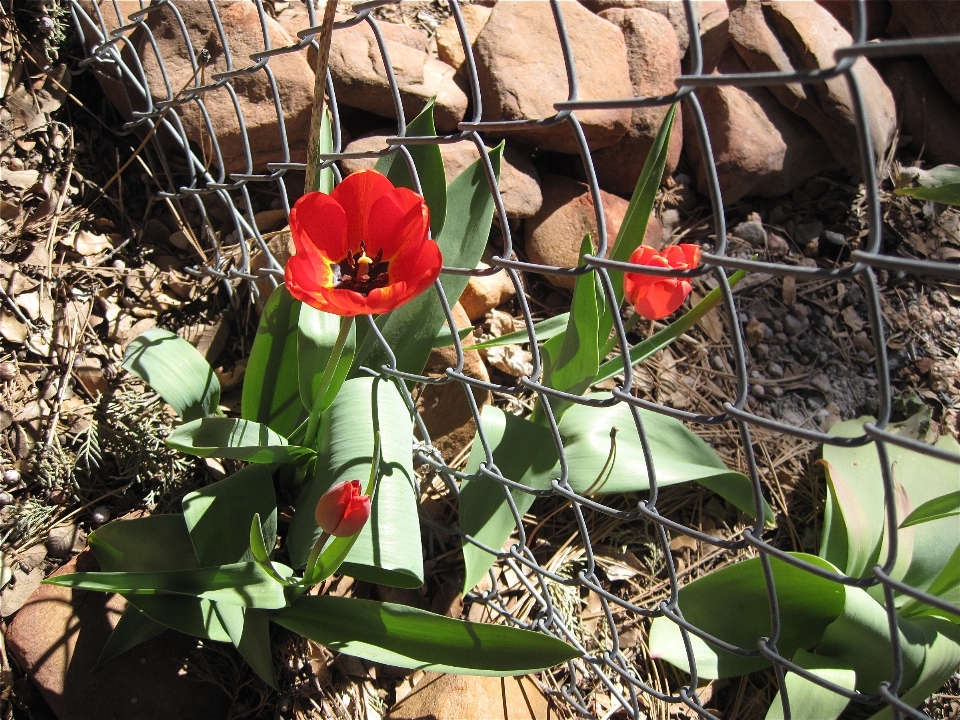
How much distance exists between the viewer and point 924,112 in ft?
8.50

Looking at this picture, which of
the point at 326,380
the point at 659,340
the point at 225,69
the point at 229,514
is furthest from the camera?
the point at 225,69

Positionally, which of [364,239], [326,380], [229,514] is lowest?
[229,514]

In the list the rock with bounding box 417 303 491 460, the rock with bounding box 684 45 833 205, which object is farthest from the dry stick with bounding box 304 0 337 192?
the rock with bounding box 684 45 833 205

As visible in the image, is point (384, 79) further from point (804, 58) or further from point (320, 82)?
point (804, 58)

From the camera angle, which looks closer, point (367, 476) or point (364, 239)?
point (364, 239)

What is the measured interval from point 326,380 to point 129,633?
0.59 metres

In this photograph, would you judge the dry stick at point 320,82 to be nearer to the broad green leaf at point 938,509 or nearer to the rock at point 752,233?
the broad green leaf at point 938,509

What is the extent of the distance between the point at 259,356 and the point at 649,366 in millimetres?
1120

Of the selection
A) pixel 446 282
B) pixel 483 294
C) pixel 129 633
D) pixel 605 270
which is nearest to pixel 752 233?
pixel 483 294

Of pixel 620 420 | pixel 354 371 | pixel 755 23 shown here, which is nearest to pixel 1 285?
pixel 354 371

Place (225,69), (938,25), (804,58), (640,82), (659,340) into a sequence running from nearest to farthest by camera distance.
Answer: (659,340), (225,69), (640,82), (804,58), (938,25)

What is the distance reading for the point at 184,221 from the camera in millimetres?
1907

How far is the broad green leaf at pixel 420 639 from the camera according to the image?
106cm

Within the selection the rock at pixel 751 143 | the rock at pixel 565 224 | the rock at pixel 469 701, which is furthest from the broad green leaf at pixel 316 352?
the rock at pixel 751 143
